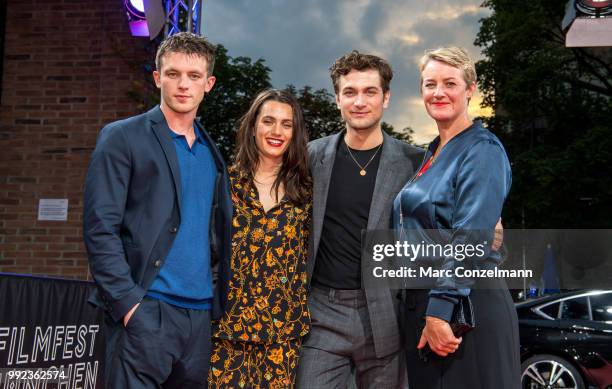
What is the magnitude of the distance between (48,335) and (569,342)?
616 cm

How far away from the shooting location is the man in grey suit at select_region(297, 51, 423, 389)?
3.32 m

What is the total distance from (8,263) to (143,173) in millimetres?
6265

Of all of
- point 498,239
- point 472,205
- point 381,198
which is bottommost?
point 498,239

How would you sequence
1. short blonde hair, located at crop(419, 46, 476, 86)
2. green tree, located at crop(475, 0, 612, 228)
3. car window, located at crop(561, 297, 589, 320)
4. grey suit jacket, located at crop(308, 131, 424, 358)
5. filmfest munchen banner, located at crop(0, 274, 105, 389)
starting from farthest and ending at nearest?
1. green tree, located at crop(475, 0, 612, 228)
2. car window, located at crop(561, 297, 589, 320)
3. filmfest munchen banner, located at crop(0, 274, 105, 389)
4. grey suit jacket, located at crop(308, 131, 424, 358)
5. short blonde hair, located at crop(419, 46, 476, 86)

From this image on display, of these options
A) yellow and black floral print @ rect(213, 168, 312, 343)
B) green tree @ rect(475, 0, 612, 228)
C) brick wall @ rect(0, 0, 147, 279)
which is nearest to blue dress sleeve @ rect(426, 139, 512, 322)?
yellow and black floral print @ rect(213, 168, 312, 343)

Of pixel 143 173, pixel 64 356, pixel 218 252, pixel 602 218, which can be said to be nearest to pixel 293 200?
pixel 218 252

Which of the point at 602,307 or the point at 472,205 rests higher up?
the point at 472,205

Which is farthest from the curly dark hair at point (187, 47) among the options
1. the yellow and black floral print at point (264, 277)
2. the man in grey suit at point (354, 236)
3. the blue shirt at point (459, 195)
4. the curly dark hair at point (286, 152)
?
the blue shirt at point (459, 195)

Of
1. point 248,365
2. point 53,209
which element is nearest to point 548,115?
point 53,209

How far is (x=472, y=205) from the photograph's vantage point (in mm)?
2637

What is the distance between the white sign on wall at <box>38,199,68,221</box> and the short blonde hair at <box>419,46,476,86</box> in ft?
20.6

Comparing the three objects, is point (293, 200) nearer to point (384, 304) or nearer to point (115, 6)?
point (384, 304)

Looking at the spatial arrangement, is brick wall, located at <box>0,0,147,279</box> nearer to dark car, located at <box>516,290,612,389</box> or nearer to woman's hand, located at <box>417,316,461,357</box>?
dark car, located at <box>516,290,612,389</box>

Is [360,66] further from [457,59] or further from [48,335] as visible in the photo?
[48,335]
